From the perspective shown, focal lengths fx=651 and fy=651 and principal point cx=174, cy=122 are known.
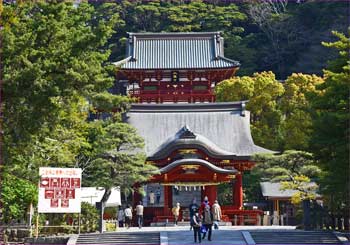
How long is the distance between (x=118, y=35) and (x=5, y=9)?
166 feet

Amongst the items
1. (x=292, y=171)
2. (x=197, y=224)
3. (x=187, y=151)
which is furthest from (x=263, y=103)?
(x=197, y=224)

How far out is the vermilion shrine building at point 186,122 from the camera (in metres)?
30.1

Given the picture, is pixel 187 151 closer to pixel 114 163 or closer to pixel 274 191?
pixel 274 191

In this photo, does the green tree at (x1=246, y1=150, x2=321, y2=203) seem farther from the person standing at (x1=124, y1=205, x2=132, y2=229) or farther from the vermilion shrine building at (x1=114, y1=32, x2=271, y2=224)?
the person standing at (x1=124, y1=205, x2=132, y2=229)

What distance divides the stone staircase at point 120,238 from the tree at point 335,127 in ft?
16.6

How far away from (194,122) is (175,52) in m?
10.2

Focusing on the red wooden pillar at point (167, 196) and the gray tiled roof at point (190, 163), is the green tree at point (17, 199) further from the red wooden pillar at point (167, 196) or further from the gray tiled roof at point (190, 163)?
the red wooden pillar at point (167, 196)

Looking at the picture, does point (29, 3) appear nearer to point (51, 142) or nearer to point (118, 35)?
point (51, 142)

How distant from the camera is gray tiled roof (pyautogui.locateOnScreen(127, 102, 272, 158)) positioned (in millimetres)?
34688

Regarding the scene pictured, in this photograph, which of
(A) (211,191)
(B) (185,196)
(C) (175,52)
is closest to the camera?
(A) (211,191)

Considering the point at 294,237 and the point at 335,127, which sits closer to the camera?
the point at 335,127

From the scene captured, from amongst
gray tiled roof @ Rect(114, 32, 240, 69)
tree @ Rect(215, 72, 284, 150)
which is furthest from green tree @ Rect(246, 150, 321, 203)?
gray tiled roof @ Rect(114, 32, 240, 69)

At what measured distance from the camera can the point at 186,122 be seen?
3638 cm

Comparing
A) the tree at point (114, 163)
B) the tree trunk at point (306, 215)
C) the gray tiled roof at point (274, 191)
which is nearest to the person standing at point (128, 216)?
the tree at point (114, 163)
